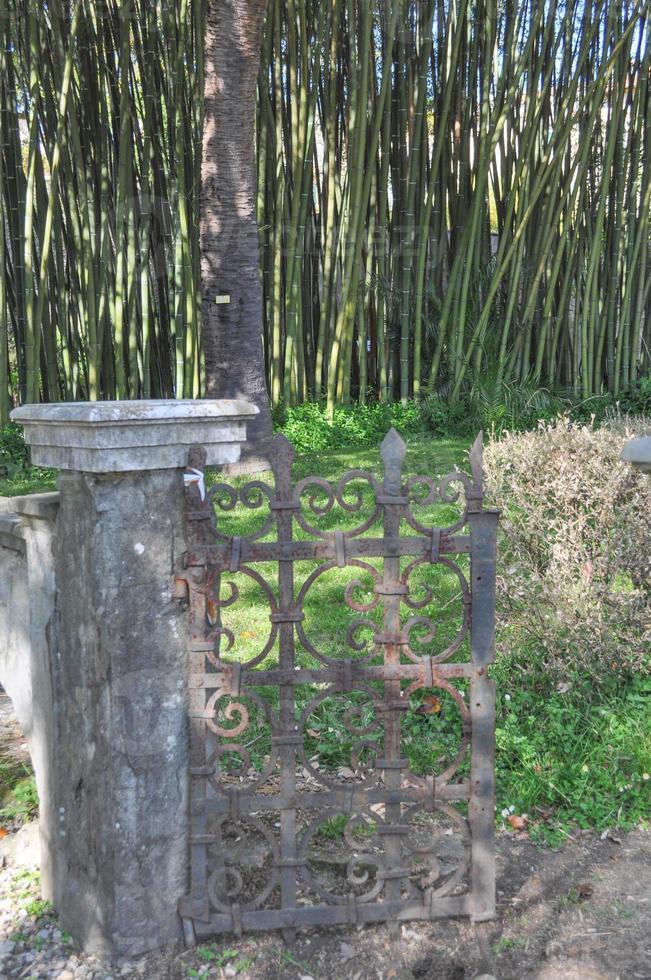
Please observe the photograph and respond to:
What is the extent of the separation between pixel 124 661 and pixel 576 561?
1.64 m

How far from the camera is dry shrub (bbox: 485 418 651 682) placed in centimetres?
286

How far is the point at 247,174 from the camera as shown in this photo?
505 centimetres

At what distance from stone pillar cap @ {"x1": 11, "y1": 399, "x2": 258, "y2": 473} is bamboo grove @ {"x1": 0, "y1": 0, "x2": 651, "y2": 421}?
433cm

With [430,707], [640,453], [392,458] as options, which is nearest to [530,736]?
[430,707]

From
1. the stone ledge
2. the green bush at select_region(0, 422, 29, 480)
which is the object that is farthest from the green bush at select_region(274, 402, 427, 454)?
the stone ledge

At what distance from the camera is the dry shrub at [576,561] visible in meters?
2.86

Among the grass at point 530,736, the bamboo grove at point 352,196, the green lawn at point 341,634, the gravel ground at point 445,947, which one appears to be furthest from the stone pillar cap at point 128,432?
the bamboo grove at point 352,196

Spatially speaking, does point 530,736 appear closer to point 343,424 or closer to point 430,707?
point 430,707

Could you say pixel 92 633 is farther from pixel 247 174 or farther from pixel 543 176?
pixel 543 176

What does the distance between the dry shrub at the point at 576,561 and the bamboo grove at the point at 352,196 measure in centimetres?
356

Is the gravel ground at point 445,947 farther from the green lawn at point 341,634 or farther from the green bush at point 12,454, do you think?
the green bush at point 12,454

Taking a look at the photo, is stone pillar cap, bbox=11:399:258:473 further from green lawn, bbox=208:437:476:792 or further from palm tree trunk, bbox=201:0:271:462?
palm tree trunk, bbox=201:0:271:462

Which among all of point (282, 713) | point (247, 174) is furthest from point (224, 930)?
point (247, 174)

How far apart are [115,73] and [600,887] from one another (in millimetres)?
5843
